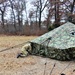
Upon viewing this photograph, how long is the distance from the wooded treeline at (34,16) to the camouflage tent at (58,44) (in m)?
13.6

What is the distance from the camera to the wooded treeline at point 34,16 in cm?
2388

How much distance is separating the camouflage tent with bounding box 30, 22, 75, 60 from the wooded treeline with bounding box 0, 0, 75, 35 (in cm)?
1356

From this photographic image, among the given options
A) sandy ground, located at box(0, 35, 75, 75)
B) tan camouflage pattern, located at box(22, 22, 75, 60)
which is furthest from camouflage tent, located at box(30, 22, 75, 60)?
sandy ground, located at box(0, 35, 75, 75)

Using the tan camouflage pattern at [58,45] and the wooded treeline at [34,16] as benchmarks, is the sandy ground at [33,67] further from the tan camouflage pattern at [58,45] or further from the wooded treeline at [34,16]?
the wooded treeline at [34,16]

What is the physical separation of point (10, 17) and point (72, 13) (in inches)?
382

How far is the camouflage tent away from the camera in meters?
7.79

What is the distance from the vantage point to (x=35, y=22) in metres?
27.6

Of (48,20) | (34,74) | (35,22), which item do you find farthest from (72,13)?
(34,74)

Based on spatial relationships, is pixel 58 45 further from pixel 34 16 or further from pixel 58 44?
pixel 34 16

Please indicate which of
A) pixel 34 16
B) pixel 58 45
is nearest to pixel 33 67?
pixel 58 45

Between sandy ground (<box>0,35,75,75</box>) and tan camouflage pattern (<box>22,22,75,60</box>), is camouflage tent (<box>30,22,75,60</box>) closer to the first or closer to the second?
tan camouflage pattern (<box>22,22,75,60</box>)

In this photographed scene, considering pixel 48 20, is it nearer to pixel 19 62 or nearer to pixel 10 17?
pixel 10 17

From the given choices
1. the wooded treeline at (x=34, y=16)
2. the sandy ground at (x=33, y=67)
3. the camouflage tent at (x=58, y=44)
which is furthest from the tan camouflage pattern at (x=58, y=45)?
the wooded treeline at (x=34, y=16)

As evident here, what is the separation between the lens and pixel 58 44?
26.8ft
